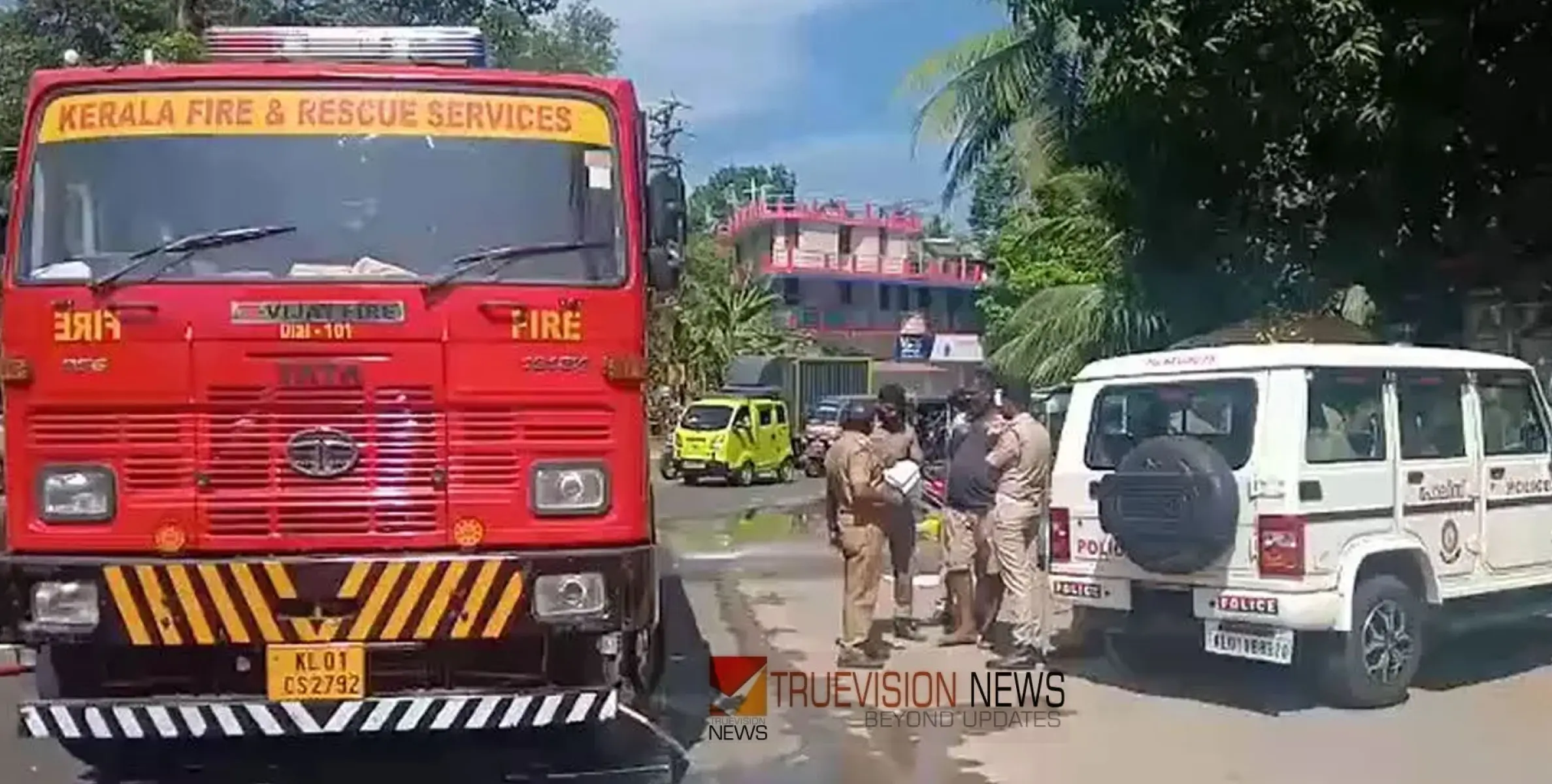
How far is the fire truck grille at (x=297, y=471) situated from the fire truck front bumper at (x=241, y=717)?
25.3 inches

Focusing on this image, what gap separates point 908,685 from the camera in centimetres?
938

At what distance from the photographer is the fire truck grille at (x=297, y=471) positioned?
20.4 ft

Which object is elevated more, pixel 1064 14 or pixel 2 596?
pixel 1064 14

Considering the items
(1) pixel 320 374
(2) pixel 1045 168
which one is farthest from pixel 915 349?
(1) pixel 320 374

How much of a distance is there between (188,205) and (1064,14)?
22.4 feet

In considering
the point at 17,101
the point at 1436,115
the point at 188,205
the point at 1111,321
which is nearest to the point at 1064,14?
the point at 1436,115

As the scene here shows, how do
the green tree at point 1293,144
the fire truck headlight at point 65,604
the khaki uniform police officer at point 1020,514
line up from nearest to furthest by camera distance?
the fire truck headlight at point 65,604 → the khaki uniform police officer at point 1020,514 → the green tree at point 1293,144

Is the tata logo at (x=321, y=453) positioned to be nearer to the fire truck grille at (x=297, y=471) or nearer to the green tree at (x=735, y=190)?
the fire truck grille at (x=297, y=471)

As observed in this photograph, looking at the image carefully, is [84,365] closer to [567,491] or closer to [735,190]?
[567,491]

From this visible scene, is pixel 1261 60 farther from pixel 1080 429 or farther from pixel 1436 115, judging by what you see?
pixel 1080 429

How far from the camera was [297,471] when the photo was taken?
6.23 metres

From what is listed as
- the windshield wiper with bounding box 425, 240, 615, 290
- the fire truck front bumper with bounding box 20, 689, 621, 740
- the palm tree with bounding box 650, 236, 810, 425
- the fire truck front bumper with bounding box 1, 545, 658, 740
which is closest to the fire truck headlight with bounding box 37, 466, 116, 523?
the fire truck front bumper with bounding box 1, 545, 658, 740

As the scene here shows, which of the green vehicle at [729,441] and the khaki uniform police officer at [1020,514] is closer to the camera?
the khaki uniform police officer at [1020,514]

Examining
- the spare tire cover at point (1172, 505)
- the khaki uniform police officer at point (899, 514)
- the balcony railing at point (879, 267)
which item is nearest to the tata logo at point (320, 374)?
the spare tire cover at point (1172, 505)
